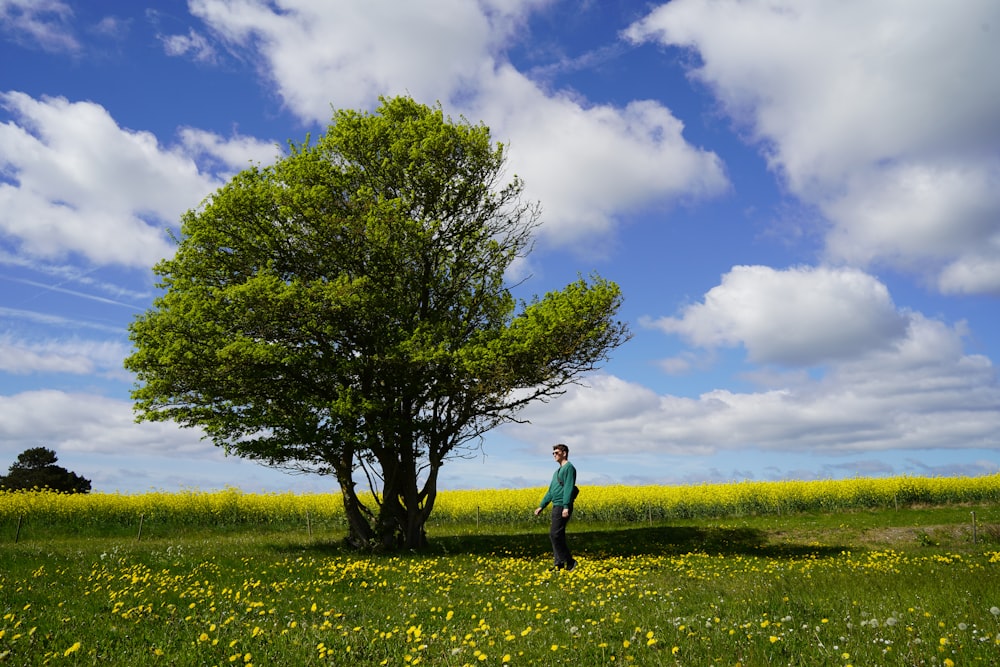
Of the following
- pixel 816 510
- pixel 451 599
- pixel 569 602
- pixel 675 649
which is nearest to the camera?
pixel 675 649

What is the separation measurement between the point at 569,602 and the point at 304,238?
15558 mm

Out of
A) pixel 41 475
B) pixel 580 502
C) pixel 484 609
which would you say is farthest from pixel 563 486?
pixel 41 475

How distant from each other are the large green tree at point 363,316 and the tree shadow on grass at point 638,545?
2182mm

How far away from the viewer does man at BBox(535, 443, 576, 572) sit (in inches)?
615

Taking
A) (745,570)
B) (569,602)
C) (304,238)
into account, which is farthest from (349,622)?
(304,238)

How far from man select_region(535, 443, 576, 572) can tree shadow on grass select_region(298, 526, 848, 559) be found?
5276mm

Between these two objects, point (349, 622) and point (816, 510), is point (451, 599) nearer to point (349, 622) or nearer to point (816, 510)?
point (349, 622)

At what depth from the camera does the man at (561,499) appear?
1561cm

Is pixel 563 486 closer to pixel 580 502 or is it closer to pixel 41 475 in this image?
pixel 580 502

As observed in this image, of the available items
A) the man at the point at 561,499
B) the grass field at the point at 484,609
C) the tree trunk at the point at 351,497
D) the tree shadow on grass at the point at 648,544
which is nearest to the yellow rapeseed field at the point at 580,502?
the tree shadow on grass at the point at 648,544

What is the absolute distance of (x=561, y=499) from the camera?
1585cm

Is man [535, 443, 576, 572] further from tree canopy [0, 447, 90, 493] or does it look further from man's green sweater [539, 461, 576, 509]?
tree canopy [0, 447, 90, 493]

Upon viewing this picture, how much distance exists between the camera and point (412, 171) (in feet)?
74.2

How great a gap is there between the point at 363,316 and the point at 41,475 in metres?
44.1
